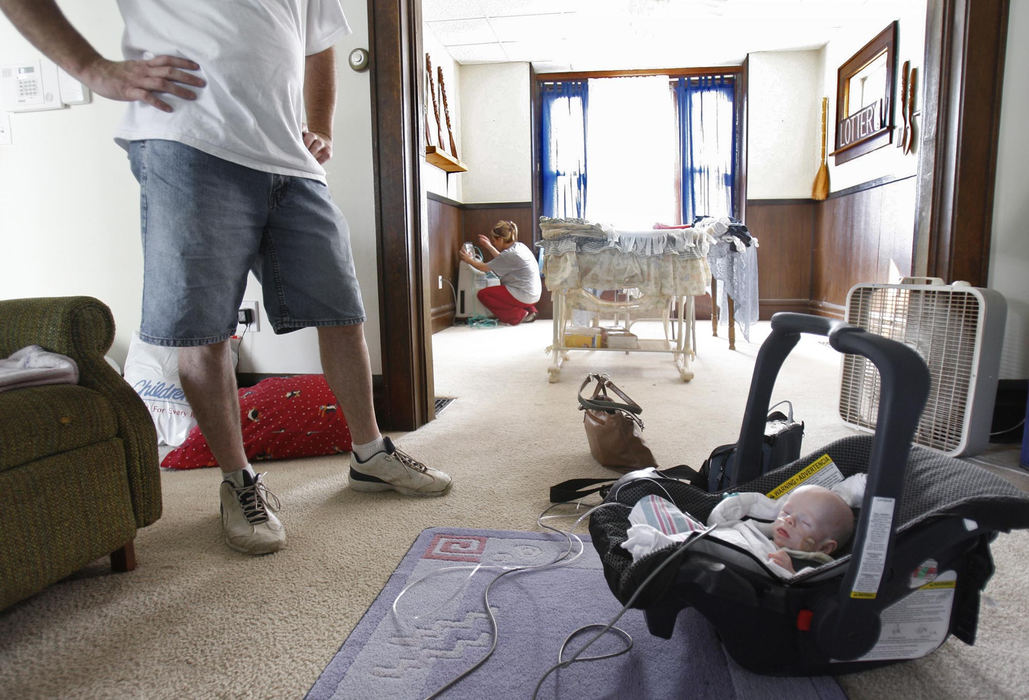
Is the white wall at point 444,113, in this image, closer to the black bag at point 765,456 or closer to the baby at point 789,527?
the black bag at point 765,456

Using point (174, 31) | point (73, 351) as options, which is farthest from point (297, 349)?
point (174, 31)

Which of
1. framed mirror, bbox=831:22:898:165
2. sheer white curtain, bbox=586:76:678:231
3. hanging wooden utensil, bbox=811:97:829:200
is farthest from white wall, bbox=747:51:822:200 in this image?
sheer white curtain, bbox=586:76:678:231

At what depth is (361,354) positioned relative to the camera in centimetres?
141

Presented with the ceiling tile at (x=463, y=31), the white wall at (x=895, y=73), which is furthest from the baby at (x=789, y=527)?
the ceiling tile at (x=463, y=31)

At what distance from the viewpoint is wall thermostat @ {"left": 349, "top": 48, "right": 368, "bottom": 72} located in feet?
6.12

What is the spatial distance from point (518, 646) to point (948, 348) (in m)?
1.54

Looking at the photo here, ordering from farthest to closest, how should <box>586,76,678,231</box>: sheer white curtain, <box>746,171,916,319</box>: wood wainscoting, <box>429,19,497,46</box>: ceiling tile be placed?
<box>586,76,678,231</box>: sheer white curtain → <box>429,19,497,46</box>: ceiling tile → <box>746,171,916,319</box>: wood wainscoting

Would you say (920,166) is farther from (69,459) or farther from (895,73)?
(895,73)

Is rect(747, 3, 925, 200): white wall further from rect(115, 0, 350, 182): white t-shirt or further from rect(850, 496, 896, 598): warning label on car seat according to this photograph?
rect(850, 496, 896, 598): warning label on car seat

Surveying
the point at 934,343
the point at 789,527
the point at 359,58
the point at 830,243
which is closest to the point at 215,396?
the point at 789,527

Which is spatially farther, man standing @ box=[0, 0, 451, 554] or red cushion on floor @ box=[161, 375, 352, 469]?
red cushion on floor @ box=[161, 375, 352, 469]

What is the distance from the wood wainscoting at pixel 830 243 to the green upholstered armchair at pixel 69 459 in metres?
4.09

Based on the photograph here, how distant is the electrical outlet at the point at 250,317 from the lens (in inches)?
82.1

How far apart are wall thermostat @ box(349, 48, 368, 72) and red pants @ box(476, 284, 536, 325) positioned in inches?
135
